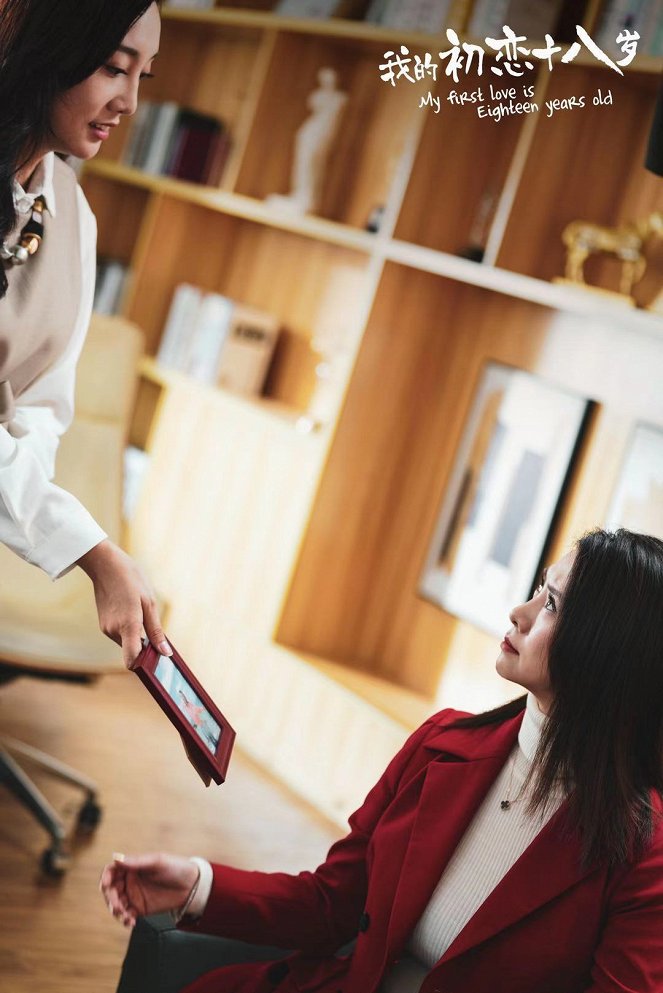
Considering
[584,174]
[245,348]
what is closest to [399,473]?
[245,348]

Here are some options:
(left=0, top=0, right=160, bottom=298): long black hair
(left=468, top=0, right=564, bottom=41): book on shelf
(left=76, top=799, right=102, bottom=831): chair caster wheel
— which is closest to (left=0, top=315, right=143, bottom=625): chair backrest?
(left=76, top=799, right=102, bottom=831): chair caster wheel

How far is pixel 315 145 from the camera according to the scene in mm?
4027

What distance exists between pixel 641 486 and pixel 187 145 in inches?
87.3

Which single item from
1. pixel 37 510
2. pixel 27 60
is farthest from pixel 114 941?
pixel 27 60

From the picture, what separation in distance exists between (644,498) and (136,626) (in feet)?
6.33

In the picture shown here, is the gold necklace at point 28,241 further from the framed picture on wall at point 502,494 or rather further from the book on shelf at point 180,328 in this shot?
the book on shelf at point 180,328

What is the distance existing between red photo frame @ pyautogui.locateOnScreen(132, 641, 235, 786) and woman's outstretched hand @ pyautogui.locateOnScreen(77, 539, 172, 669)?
2 cm

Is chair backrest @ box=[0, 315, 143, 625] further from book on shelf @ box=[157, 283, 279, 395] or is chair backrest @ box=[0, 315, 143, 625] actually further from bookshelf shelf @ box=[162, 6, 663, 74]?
bookshelf shelf @ box=[162, 6, 663, 74]

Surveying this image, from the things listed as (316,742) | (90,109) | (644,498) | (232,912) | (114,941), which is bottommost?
(114,941)

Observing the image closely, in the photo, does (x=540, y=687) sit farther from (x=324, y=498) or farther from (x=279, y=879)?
(x=324, y=498)

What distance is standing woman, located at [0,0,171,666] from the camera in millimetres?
1442

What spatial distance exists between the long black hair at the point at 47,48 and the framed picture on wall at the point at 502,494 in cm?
208

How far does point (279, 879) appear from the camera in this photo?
62.8 inches

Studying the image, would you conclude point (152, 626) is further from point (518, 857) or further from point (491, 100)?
point (491, 100)
